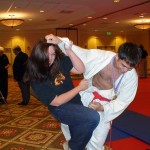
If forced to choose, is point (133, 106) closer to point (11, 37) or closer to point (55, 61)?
point (55, 61)

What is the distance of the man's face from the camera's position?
6.23ft

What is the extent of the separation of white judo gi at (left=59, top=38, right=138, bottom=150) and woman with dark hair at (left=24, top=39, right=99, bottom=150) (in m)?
0.11

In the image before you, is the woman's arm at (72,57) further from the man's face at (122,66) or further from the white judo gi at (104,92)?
the man's face at (122,66)

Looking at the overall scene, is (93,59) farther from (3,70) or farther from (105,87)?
(3,70)

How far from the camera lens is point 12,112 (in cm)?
493

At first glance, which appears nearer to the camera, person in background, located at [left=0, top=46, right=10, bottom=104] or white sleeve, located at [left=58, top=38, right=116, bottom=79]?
white sleeve, located at [left=58, top=38, right=116, bottom=79]

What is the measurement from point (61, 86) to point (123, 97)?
53 centimetres

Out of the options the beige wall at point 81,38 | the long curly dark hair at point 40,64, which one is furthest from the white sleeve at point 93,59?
the beige wall at point 81,38

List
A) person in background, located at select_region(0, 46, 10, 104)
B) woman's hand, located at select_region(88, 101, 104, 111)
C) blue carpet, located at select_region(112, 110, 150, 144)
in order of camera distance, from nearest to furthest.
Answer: woman's hand, located at select_region(88, 101, 104, 111) < blue carpet, located at select_region(112, 110, 150, 144) < person in background, located at select_region(0, 46, 10, 104)

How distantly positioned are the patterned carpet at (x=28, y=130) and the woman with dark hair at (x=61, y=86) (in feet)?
3.56

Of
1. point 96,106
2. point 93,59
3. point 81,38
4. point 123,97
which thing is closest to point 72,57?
point 93,59

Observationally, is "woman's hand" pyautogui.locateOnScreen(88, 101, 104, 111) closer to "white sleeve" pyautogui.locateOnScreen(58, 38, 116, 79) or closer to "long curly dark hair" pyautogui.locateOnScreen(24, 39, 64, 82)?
"white sleeve" pyautogui.locateOnScreen(58, 38, 116, 79)

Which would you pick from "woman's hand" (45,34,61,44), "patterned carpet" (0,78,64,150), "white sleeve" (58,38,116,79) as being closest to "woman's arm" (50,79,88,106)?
"white sleeve" (58,38,116,79)

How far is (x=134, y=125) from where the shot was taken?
3658 mm
